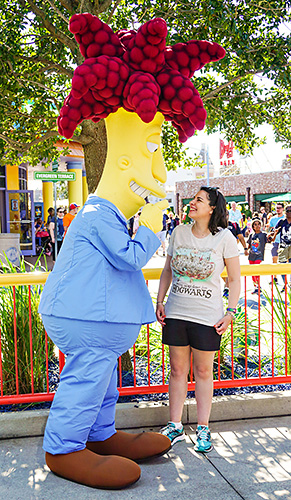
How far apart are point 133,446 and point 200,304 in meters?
1.00

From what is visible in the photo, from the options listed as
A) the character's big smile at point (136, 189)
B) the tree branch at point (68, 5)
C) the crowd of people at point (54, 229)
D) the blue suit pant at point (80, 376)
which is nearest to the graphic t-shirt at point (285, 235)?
the crowd of people at point (54, 229)

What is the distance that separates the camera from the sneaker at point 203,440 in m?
3.20

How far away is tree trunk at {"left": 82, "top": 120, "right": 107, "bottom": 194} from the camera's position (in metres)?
4.52

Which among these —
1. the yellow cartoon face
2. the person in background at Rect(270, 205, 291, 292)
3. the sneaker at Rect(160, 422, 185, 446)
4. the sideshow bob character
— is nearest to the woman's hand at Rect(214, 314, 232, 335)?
the sideshow bob character

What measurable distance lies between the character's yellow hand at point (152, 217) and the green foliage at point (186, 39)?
1.62m

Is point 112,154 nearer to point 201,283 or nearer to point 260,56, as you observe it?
point 201,283

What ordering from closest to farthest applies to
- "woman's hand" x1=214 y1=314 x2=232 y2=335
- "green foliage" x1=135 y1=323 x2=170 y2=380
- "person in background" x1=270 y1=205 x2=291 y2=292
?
1. "woman's hand" x1=214 y1=314 x2=232 y2=335
2. "green foliage" x1=135 y1=323 x2=170 y2=380
3. "person in background" x1=270 y1=205 x2=291 y2=292

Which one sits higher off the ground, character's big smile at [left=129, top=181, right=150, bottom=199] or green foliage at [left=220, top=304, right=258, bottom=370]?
character's big smile at [left=129, top=181, right=150, bottom=199]

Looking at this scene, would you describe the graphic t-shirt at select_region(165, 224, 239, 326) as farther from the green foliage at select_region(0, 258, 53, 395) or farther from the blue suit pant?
the green foliage at select_region(0, 258, 53, 395)

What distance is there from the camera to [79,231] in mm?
2855

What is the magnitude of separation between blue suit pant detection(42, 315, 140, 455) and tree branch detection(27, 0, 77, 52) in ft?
9.75

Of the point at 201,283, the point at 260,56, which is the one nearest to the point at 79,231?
the point at 201,283

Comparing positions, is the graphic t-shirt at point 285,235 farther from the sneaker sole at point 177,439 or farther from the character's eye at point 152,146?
the character's eye at point 152,146

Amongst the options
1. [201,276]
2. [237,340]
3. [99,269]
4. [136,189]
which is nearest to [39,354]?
[99,269]
